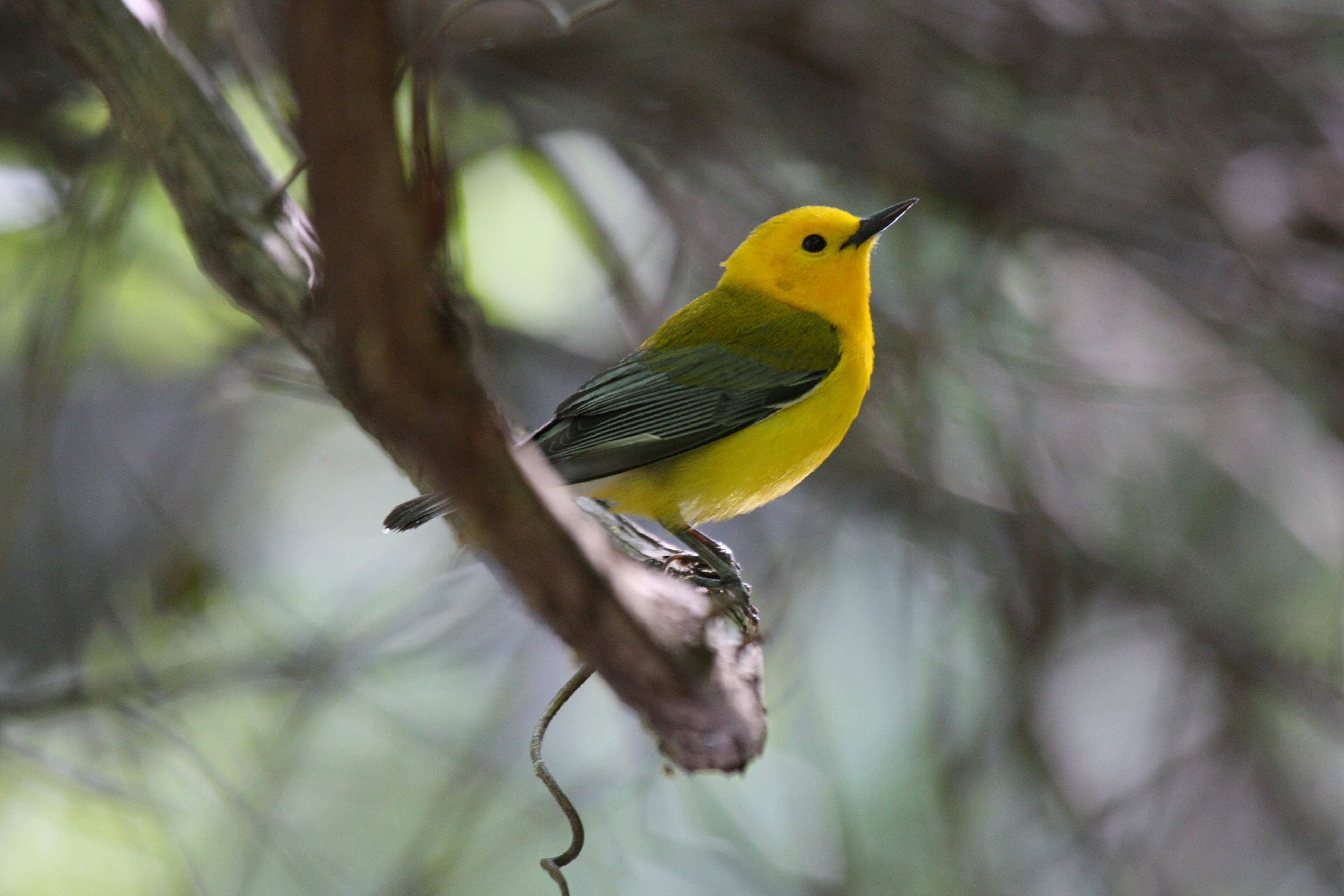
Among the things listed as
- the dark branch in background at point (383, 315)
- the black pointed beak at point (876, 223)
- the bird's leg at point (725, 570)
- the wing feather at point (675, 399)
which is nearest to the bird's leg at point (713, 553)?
the bird's leg at point (725, 570)

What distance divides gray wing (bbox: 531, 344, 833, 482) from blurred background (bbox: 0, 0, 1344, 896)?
0.78 meters

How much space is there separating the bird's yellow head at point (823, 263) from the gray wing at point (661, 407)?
419 millimetres

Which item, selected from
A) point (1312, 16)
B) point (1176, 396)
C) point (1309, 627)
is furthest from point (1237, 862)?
point (1312, 16)

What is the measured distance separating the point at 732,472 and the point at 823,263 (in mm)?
979

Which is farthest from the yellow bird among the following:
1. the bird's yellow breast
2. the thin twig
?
the thin twig

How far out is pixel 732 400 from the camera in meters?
3.06

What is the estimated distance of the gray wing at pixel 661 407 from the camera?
2.76 m

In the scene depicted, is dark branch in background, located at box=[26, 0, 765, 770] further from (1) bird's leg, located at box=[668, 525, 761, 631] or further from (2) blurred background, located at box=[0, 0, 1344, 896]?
(2) blurred background, located at box=[0, 0, 1344, 896]

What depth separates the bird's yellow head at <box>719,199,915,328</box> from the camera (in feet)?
11.5

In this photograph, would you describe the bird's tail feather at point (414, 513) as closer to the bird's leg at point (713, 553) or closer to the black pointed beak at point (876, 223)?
the bird's leg at point (713, 553)

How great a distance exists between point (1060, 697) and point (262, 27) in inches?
180

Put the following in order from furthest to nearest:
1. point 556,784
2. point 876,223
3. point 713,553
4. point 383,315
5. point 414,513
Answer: point 876,223
point 713,553
point 414,513
point 556,784
point 383,315

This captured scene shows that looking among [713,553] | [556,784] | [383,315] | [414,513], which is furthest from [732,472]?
[383,315]

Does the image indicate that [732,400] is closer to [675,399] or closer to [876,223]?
[675,399]
